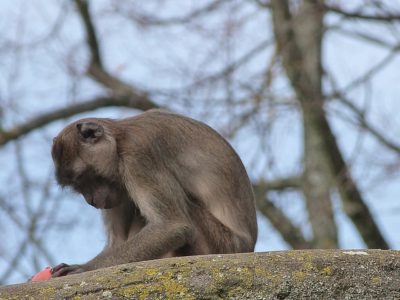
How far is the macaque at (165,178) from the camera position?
287 inches

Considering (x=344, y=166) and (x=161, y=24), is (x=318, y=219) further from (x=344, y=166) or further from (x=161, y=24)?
(x=161, y=24)

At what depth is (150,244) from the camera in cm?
710

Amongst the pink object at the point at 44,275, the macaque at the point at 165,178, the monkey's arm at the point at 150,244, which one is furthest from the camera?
the macaque at the point at 165,178

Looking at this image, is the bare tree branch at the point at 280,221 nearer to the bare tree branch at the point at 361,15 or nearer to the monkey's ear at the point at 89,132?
the bare tree branch at the point at 361,15

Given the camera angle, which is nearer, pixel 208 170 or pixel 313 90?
pixel 208 170

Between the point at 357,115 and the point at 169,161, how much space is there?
8.39m

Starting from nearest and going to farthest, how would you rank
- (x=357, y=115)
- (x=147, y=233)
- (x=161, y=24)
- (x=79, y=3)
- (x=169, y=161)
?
(x=147, y=233), (x=169, y=161), (x=357, y=115), (x=161, y=24), (x=79, y=3)

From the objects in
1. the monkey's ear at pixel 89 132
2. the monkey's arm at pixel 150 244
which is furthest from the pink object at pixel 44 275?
the monkey's ear at pixel 89 132

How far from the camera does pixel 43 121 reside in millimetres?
17062

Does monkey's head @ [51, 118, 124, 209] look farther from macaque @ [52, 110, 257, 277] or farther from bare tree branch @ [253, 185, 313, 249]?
bare tree branch @ [253, 185, 313, 249]

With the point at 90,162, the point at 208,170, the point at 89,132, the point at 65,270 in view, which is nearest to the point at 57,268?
the point at 65,270

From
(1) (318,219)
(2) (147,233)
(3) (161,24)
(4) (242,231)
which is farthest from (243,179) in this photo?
(3) (161,24)

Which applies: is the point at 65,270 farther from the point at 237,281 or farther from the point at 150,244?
the point at 237,281

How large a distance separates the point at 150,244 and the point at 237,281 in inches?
104
